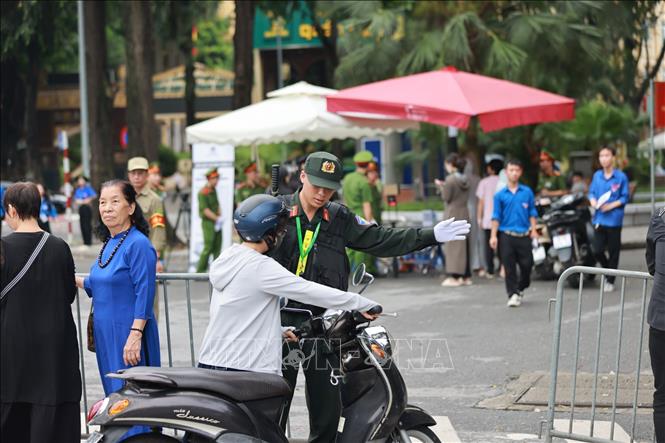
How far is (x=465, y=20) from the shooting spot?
66.6 ft

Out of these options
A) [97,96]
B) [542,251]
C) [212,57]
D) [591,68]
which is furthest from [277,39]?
[542,251]

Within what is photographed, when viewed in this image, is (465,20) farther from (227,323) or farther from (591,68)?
(227,323)

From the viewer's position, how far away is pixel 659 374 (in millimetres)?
6539

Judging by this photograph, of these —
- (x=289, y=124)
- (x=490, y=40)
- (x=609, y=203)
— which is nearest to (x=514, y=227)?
(x=609, y=203)

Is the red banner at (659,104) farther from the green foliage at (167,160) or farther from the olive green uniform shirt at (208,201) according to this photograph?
the green foliage at (167,160)

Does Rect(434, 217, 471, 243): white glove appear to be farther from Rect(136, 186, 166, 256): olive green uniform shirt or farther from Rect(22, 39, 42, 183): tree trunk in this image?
Rect(22, 39, 42, 183): tree trunk

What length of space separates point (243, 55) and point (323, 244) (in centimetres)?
1885

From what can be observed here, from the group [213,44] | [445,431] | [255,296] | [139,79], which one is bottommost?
[445,431]

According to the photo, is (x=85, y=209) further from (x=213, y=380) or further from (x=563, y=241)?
(x=213, y=380)

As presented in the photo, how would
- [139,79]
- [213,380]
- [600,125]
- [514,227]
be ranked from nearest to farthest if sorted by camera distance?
[213,380] → [514,227] → [139,79] → [600,125]

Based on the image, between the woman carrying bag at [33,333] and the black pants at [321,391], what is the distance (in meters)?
1.12

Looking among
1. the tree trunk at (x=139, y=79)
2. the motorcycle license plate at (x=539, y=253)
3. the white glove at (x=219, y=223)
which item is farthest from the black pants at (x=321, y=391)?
the tree trunk at (x=139, y=79)

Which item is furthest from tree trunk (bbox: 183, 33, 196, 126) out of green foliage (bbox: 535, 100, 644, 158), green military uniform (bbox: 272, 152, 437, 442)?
green military uniform (bbox: 272, 152, 437, 442)

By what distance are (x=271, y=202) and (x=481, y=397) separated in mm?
4026
